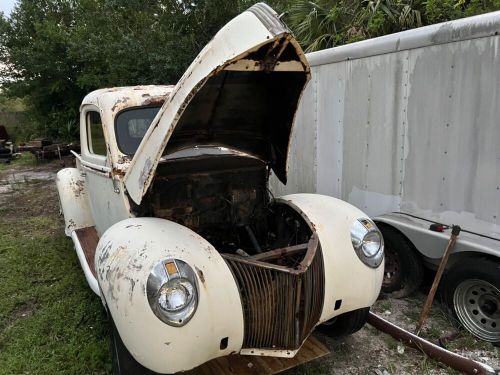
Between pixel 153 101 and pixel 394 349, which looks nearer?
pixel 394 349

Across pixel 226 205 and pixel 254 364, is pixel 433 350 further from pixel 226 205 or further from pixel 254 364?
pixel 226 205

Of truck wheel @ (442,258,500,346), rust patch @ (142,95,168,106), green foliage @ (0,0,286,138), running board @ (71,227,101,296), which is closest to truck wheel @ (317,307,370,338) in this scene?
truck wheel @ (442,258,500,346)

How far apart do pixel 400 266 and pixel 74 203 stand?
3847 millimetres

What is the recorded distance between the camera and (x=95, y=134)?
4227mm

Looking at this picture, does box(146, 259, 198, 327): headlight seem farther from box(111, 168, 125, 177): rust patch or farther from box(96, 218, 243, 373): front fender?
box(111, 168, 125, 177): rust patch

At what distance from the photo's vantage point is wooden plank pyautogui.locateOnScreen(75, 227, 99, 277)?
4014mm

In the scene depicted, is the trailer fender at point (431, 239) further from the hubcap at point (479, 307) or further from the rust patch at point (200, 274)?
the rust patch at point (200, 274)

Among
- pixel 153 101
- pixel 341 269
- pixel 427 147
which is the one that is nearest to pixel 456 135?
pixel 427 147

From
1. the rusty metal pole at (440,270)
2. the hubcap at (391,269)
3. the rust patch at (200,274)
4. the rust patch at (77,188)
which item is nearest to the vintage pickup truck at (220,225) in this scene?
the rust patch at (200,274)

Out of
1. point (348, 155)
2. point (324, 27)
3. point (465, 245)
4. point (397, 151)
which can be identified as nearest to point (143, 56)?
point (324, 27)

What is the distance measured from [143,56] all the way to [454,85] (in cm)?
888

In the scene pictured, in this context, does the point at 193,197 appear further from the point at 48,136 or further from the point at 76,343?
the point at 48,136

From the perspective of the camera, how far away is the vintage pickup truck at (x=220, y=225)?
2.27m

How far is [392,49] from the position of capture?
409 cm
